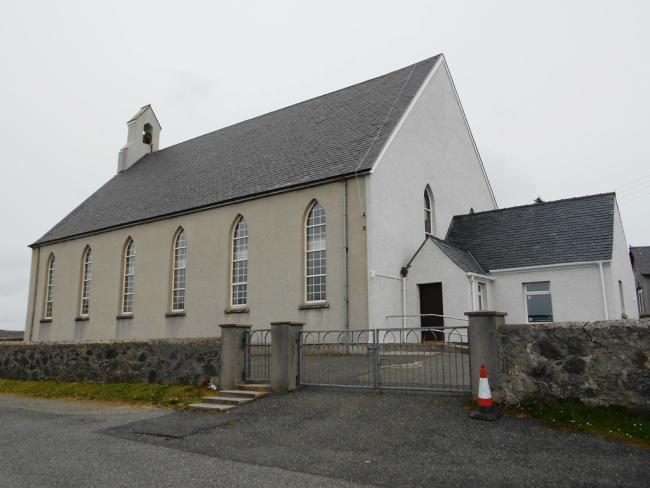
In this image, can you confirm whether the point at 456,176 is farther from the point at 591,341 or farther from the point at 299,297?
the point at 591,341

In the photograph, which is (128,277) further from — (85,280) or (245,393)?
(245,393)

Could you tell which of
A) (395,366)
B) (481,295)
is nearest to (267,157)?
(481,295)

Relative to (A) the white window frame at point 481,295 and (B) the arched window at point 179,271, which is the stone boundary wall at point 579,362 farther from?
(B) the arched window at point 179,271

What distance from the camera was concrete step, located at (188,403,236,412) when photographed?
1023 cm

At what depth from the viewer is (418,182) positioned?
67.5ft

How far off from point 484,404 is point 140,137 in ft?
112

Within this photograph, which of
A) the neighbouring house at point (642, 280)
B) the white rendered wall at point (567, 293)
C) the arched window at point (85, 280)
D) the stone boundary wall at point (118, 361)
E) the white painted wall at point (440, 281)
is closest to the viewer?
the stone boundary wall at point (118, 361)

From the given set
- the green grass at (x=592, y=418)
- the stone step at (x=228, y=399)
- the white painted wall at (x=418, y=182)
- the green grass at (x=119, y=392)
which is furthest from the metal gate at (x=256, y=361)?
the green grass at (x=592, y=418)

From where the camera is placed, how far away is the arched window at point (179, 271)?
2264cm

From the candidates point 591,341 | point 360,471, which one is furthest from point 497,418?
point 360,471

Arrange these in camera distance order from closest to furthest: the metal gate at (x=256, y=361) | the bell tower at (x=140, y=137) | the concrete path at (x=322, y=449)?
the concrete path at (x=322, y=449) < the metal gate at (x=256, y=361) < the bell tower at (x=140, y=137)

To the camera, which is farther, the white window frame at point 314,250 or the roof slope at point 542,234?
the roof slope at point 542,234

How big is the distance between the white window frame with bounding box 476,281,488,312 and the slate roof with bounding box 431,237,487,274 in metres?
0.49

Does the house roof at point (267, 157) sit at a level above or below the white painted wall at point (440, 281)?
above
